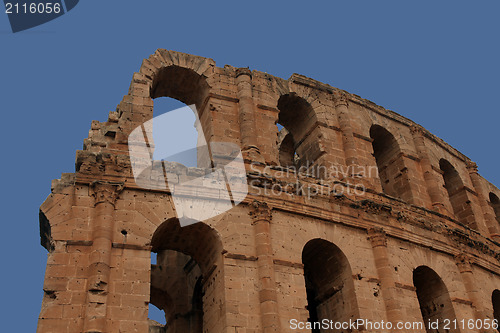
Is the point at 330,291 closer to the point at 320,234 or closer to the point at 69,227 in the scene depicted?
the point at 320,234

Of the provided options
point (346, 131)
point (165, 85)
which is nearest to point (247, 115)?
point (165, 85)

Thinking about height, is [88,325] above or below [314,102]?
below

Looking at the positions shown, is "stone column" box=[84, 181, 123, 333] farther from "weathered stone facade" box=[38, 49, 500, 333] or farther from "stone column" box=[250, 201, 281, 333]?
"stone column" box=[250, 201, 281, 333]

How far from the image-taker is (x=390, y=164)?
19.1 meters

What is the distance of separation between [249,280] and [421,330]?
5.21m

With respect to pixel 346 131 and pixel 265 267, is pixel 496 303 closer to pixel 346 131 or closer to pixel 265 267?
pixel 346 131

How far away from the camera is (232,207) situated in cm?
1334

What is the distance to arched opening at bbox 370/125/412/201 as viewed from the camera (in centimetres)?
1834

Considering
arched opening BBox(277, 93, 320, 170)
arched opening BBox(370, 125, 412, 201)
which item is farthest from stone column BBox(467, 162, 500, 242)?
arched opening BBox(277, 93, 320, 170)

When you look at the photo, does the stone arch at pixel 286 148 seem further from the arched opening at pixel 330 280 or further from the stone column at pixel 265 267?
the stone column at pixel 265 267

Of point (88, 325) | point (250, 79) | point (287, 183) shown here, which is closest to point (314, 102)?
point (250, 79)

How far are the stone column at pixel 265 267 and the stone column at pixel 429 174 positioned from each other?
7.39 metres

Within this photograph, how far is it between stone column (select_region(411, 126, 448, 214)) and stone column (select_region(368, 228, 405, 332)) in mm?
4042

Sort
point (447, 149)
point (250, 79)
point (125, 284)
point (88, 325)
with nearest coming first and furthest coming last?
point (88, 325) → point (125, 284) → point (250, 79) → point (447, 149)
